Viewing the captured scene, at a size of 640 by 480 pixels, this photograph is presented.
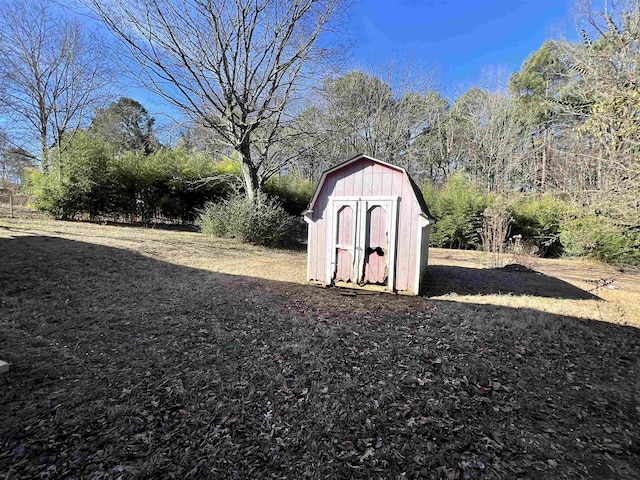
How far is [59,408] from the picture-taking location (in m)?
2.22

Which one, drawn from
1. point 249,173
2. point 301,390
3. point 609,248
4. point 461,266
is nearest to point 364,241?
point 301,390

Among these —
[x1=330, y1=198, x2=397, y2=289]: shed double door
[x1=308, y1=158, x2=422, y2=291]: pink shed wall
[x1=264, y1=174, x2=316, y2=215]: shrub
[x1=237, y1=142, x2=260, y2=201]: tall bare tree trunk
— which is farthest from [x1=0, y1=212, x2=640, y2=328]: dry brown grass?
[x1=264, y1=174, x2=316, y2=215]: shrub

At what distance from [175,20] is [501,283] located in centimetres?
1198

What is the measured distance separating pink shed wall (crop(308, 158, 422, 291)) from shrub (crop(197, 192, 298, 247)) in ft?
16.2

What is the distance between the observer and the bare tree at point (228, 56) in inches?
372

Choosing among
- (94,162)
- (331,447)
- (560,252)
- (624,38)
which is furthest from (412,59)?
(331,447)

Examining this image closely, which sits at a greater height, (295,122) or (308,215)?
(295,122)

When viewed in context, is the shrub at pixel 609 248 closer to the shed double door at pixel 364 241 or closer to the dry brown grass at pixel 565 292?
the dry brown grass at pixel 565 292

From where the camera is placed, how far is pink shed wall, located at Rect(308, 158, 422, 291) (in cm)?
572

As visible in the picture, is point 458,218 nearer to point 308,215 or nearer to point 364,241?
point 364,241

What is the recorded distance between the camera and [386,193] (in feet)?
19.1

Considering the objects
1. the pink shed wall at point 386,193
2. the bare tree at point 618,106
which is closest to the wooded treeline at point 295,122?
the bare tree at point 618,106

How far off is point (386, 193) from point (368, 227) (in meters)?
0.74

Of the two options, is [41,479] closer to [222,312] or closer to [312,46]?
[222,312]
